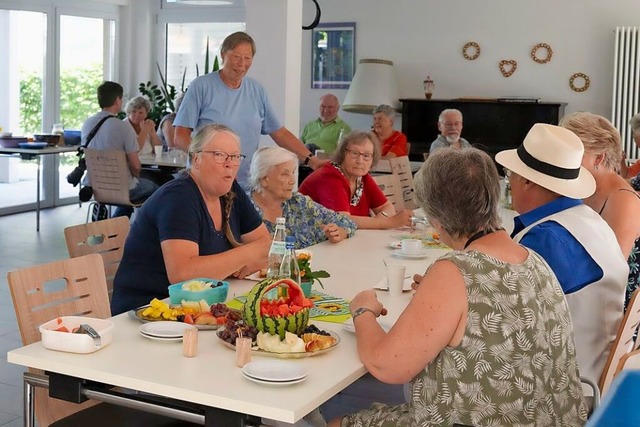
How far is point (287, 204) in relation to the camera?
4.34 m

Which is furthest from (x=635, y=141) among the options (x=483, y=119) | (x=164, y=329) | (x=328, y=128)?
(x=483, y=119)

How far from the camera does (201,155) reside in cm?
338

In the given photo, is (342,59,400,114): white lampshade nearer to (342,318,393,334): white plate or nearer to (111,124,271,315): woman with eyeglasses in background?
(111,124,271,315): woman with eyeglasses in background

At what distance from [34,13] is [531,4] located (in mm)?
5647

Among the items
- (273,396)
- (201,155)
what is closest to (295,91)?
(201,155)

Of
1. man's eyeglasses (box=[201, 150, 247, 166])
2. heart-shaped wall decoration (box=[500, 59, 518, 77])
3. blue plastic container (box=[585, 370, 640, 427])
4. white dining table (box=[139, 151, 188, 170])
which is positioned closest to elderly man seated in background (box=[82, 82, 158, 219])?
white dining table (box=[139, 151, 188, 170])

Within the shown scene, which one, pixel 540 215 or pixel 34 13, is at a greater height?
pixel 34 13

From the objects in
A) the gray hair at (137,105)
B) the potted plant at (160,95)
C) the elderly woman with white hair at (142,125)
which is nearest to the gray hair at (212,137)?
the elderly woman with white hair at (142,125)

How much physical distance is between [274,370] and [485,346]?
0.51 m

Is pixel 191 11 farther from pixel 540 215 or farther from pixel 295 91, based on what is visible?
pixel 540 215

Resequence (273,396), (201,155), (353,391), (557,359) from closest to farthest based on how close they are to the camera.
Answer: (273,396) → (557,359) → (201,155) → (353,391)

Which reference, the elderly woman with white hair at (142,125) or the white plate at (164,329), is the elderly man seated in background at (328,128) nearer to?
the elderly woman with white hair at (142,125)

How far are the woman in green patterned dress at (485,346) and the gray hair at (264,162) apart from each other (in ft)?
6.26

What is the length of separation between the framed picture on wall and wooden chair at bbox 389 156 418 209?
438cm
